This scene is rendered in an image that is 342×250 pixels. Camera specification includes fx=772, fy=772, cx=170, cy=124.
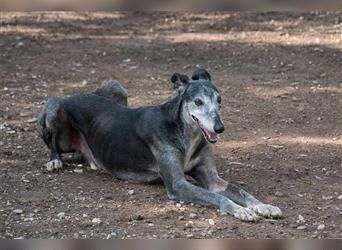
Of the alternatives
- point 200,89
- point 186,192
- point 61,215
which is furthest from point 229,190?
point 61,215

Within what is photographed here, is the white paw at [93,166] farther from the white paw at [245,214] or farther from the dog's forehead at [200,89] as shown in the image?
the white paw at [245,214]

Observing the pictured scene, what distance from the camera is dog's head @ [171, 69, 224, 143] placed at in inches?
241

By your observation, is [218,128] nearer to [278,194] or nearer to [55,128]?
[278,194]

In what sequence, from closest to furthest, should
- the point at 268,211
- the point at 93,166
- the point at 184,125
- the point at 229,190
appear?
the point at 268,211, the point at 229,190, the point at 184,125, the point at 93,166

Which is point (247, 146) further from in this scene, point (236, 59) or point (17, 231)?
point (236, 59)

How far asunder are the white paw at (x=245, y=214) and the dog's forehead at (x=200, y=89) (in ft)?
3.41

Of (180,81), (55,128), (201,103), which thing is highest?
(180,81)

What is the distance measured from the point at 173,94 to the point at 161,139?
3149 millimetres

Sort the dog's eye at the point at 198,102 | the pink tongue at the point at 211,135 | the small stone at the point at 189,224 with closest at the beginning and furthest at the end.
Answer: the small stone at the point at 189,224
the pink tongue at the point at 211,135
the dog's eye at the point at 198,102

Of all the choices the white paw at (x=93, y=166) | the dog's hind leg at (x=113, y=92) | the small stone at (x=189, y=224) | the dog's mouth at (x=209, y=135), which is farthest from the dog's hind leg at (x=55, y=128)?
the small stone at (x=189, y=224)

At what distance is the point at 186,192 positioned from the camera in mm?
6219

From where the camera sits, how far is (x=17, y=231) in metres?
5.58

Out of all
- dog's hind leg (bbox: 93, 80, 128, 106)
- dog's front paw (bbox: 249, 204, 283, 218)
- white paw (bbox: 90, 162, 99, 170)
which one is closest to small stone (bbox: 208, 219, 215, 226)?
dog's front paw (bbox: 249, 204, 283, 218)

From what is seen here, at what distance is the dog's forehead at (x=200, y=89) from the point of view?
251 inches
